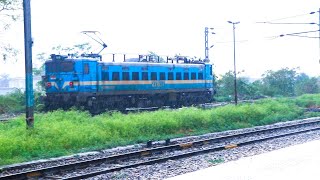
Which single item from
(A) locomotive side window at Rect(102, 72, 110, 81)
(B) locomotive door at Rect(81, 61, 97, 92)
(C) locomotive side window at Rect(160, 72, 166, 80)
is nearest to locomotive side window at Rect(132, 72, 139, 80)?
(A) locomotive side window at Rect(102, 72, 110, 81)

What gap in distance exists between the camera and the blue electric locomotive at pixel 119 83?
25.7 m

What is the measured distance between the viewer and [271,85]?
57219 mm

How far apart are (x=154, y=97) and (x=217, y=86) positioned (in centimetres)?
2224

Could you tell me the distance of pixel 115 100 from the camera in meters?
28.0

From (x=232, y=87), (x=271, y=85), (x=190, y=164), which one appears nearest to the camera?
→ (x=190, y=164)

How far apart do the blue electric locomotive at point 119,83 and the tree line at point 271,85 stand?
16.9 meters

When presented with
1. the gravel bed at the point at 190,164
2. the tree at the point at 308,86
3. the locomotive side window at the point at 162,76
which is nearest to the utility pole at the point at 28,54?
the gravel bed at the point at 190,164

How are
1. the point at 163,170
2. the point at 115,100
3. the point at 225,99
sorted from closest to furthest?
1. the point at 163,170
2. the point at 115,100
3. the point at 225,99

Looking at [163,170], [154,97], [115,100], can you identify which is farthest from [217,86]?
[163,170]

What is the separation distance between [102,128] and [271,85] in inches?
1687

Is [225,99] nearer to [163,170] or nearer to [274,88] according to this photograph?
[274,88]

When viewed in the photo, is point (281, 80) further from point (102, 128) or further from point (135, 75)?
point (102, 128)

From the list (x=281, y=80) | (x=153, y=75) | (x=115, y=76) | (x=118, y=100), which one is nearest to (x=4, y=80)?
(x=281, y=80)

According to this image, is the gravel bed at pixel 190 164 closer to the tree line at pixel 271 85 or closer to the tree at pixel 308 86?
the tree line at pixel 271 85
